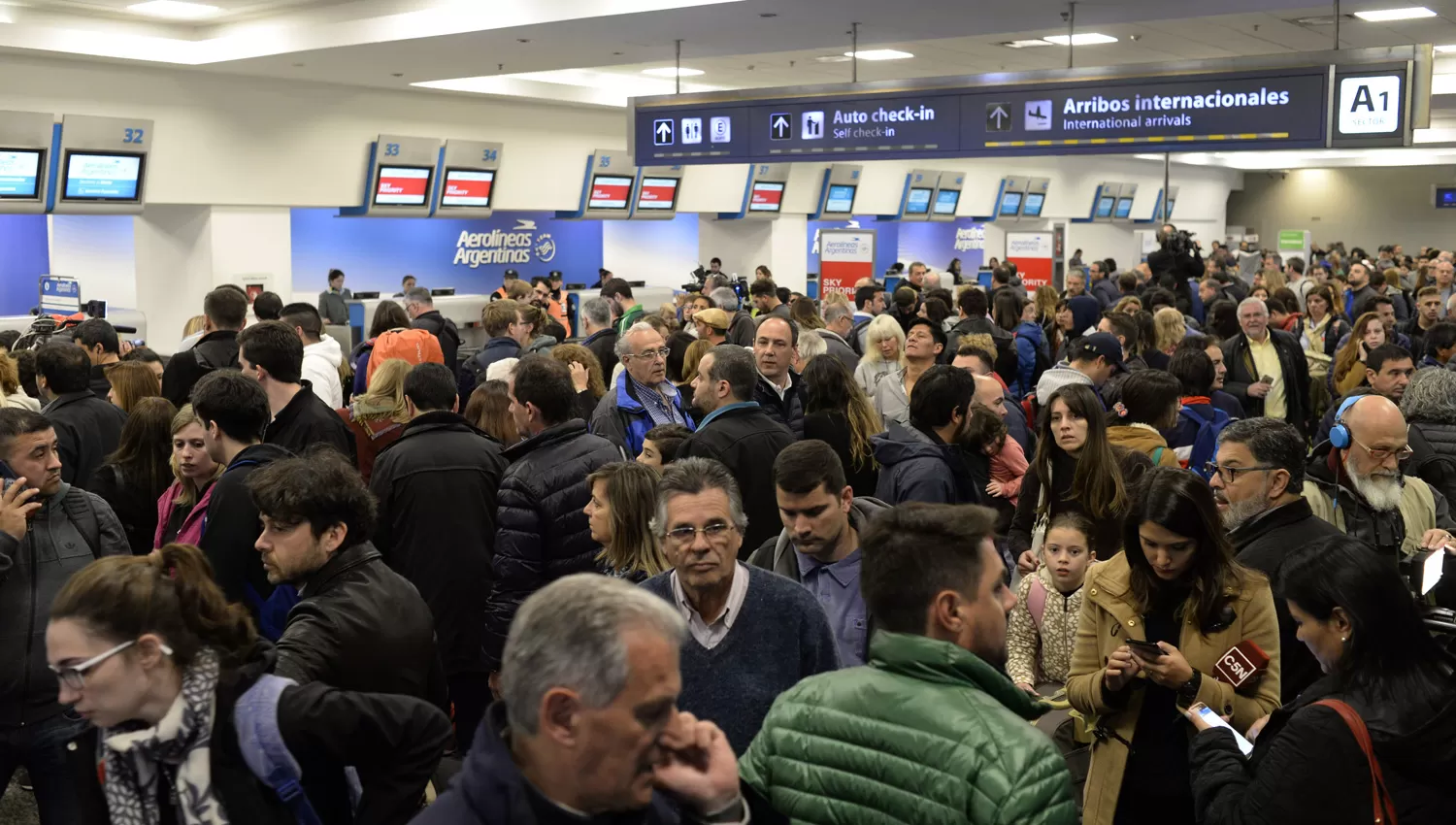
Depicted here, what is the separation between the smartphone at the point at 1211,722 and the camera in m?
2.68

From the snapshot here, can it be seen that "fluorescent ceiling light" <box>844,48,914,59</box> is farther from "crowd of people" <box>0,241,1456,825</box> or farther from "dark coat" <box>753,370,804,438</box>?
"dark coat" <box>753,370,804,438</box>

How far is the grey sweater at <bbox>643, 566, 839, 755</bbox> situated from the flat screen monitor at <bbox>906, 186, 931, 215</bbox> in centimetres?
1949

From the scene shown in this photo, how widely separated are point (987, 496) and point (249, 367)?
292 centimetres

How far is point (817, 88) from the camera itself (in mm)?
9492

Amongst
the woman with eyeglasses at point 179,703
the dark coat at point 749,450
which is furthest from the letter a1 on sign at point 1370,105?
the woman with eyeglasses at point 179,703

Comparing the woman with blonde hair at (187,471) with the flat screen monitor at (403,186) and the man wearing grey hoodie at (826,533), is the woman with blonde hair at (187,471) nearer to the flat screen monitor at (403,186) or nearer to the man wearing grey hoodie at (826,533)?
the man wearing grey hoodie at (826,533)

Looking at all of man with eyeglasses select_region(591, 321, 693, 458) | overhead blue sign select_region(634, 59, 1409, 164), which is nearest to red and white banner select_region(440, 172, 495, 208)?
overhead blue sign select_region(634, 59, 1409, 164)

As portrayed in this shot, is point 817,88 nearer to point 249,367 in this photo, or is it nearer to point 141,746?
point 249,367

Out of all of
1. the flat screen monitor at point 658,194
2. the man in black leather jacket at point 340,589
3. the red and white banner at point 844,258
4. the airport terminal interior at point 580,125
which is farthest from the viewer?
the flat screen monitor at point 658,194

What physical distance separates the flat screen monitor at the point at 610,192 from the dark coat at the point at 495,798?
624 inches

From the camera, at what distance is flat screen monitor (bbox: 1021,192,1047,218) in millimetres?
25125

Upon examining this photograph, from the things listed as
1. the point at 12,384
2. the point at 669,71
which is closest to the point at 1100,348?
the point at 12,384

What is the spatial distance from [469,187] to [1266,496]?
43.2 ft

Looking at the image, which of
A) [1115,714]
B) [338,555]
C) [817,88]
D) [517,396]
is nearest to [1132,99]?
[817,88]
